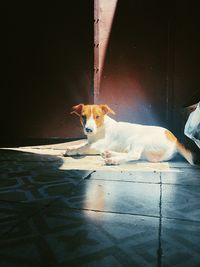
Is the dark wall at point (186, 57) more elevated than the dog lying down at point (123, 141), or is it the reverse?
the dark wall at point (186, 57)

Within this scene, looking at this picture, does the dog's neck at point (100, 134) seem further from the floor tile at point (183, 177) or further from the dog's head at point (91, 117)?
the floor tile at point (183, 177)

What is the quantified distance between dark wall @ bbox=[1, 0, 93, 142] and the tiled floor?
2.29 m

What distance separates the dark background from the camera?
4.39 meters

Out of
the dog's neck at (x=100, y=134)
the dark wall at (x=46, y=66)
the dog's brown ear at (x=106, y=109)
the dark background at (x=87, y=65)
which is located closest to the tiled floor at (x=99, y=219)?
the dog's neck at (x=100, y=134)

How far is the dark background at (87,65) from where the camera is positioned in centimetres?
439

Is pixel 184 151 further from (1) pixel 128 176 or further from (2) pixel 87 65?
(2) pixel 87 65

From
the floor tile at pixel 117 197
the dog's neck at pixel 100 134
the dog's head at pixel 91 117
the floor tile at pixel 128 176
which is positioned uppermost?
the dog's head at pixel 91 117

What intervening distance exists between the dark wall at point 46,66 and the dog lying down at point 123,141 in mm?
1030

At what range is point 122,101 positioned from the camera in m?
4.64

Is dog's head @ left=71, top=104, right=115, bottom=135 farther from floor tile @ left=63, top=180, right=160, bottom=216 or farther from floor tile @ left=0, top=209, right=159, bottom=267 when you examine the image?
floor tile @ left=0, top=209, right=159, bottom=267

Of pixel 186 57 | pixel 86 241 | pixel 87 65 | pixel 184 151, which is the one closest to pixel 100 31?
pixel 87 65

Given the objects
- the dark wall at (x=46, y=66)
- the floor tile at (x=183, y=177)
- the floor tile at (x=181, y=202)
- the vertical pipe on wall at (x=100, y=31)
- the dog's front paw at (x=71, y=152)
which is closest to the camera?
the floor tile at (x=181, y=202)

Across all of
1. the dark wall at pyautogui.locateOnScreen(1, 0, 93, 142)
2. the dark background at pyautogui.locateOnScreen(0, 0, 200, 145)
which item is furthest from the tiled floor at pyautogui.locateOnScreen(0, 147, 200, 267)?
the dark wall at pyautogui.locateOnScreen(1, 0, 93, 142)

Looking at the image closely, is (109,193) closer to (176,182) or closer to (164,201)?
(164,201)
